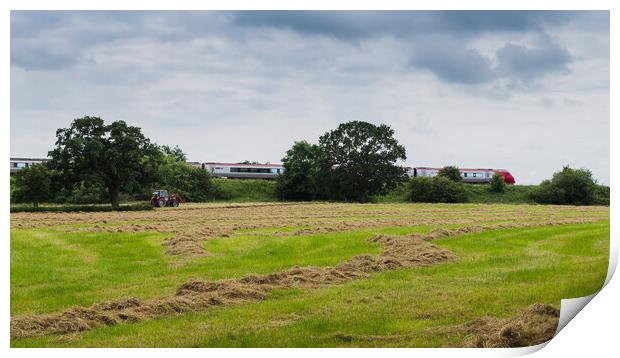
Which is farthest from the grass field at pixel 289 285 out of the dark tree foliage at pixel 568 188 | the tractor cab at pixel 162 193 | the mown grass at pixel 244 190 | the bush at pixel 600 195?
the mown grass at pixel 244 190

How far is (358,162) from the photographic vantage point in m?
61.8

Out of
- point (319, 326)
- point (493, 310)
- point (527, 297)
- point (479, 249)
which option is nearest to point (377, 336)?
point (319, 326)

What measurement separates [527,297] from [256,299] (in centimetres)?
540

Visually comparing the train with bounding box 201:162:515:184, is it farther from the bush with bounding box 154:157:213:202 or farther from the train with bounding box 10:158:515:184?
the bush with bounding box 154:157:213:202

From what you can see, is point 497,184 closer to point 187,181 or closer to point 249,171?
point 249,171

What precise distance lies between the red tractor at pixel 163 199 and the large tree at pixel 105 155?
1224 millimetres

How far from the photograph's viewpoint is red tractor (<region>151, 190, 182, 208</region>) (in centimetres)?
4659

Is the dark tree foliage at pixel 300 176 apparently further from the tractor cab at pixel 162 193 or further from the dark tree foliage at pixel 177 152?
the tractor cab at pixel 162 193

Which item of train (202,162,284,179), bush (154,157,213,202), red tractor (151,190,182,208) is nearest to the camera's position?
red tractor (151,190,182,208)

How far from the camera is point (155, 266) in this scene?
17.5m

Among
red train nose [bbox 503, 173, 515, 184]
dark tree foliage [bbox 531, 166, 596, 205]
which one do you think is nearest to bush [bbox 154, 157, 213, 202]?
dark tree foliage [bbox 531, 166, 596, 205]

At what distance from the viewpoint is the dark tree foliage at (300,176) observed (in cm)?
5681

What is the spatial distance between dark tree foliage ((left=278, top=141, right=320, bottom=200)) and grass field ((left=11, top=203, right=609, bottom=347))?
29.3 meters
